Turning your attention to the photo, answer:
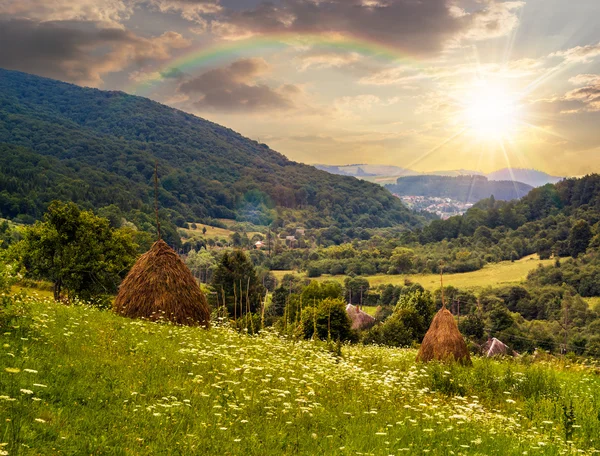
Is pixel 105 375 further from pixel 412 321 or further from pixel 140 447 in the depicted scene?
pixel 412 321

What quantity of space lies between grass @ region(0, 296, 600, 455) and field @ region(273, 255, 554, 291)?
399ft

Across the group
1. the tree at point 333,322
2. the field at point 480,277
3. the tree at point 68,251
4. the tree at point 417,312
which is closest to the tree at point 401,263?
the field at point 480,277

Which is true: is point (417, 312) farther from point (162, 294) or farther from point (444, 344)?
point (162, 294)

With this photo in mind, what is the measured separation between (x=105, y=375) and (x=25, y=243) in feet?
129

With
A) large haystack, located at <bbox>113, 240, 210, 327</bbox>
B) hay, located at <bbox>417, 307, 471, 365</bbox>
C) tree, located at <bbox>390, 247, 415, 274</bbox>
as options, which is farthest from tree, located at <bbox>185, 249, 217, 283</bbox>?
hay, located at <bbox>417, 307, 471, 365</bbox>

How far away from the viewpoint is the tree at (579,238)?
153625mm

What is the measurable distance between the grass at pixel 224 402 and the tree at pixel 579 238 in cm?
16141

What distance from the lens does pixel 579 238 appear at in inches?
6093

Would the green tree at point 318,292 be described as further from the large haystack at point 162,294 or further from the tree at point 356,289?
the tree at point 356,289

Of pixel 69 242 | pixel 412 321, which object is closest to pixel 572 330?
pixel 412 321

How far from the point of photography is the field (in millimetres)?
134125

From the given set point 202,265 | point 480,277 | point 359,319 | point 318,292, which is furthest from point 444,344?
point 480,277

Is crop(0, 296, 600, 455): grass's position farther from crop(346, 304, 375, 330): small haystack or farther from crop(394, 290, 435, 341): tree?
crop(346, 304, 375, 330): small haystack

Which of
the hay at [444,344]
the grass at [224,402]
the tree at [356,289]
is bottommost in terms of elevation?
the tree at [356,289]
